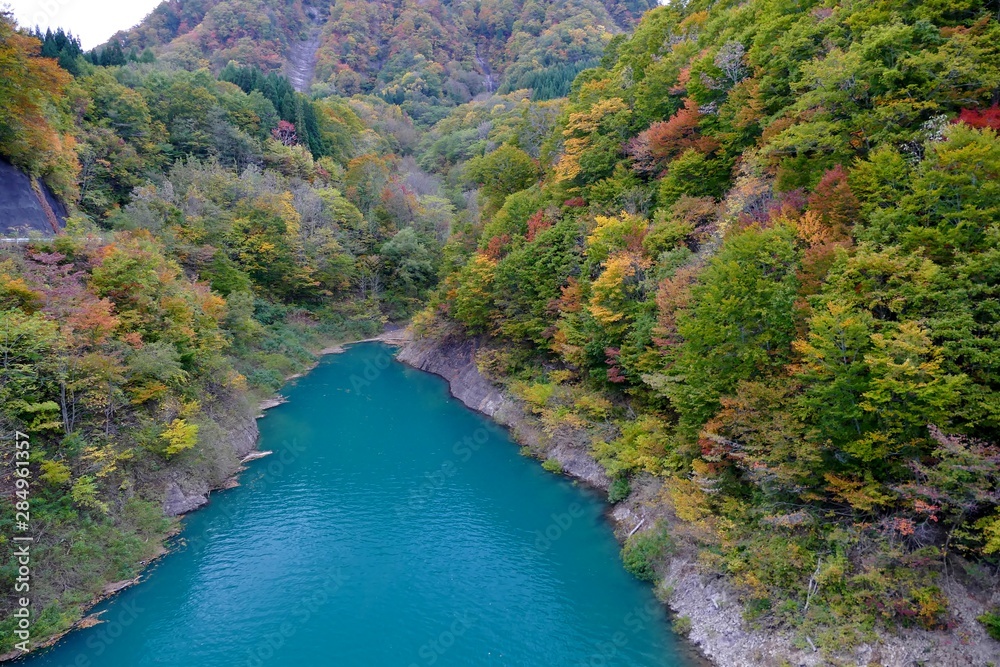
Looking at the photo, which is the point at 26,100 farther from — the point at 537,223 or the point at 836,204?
the point at 836,204

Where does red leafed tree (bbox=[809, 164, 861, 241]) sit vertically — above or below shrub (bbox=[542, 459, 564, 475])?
above

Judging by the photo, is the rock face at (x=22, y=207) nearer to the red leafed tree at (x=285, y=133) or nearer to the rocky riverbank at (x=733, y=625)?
the rocky riverbank at (x=733, y=625)

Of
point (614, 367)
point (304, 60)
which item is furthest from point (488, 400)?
point (304, 60)

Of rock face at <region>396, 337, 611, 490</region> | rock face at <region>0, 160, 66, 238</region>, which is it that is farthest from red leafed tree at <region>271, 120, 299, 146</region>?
rock face at <region>0, 160, 66, 238</region>

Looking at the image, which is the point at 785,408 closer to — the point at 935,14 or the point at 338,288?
the point at 935,14

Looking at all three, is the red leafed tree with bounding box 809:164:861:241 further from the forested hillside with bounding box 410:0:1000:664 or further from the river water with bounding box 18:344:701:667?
the river water with bounding box 18:344:701:667
